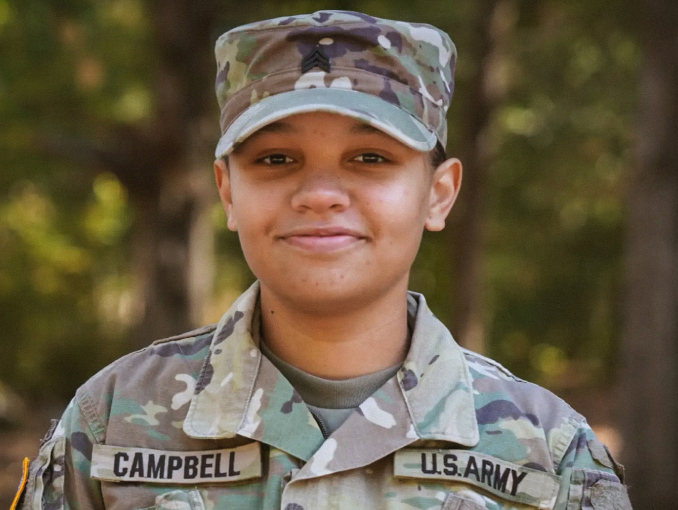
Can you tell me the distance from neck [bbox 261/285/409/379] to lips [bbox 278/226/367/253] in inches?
8.5

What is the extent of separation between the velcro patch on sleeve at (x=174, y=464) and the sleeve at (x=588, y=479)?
2.25 feet

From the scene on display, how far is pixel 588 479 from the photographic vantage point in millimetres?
2127

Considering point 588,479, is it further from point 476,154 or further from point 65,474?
point 476,154

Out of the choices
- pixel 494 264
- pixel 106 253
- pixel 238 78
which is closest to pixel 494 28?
pixel 494 264

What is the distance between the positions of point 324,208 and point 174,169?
21.1 ft

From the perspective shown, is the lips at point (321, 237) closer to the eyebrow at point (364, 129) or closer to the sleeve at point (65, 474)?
the eyebrow at point (364, 129)

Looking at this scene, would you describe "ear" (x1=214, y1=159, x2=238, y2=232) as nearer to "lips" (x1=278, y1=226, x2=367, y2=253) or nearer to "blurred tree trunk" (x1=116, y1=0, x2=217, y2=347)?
"lips" (x1=278, y1=226, x2=367, y2=253)

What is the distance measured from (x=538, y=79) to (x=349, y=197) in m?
9.92

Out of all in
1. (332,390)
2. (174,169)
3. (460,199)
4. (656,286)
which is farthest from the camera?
(460,199)

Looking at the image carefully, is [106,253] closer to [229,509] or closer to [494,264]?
[494,264]

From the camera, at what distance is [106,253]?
1435cm

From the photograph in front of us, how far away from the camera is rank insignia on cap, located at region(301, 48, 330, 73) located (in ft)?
7.05

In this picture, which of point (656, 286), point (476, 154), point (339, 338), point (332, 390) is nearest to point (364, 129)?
point (339, 338)

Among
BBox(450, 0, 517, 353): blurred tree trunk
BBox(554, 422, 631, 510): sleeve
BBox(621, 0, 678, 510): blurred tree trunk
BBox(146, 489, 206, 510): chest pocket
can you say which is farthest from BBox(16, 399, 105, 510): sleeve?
BBox(450, 0, 517, 353): blurred tree trunk
